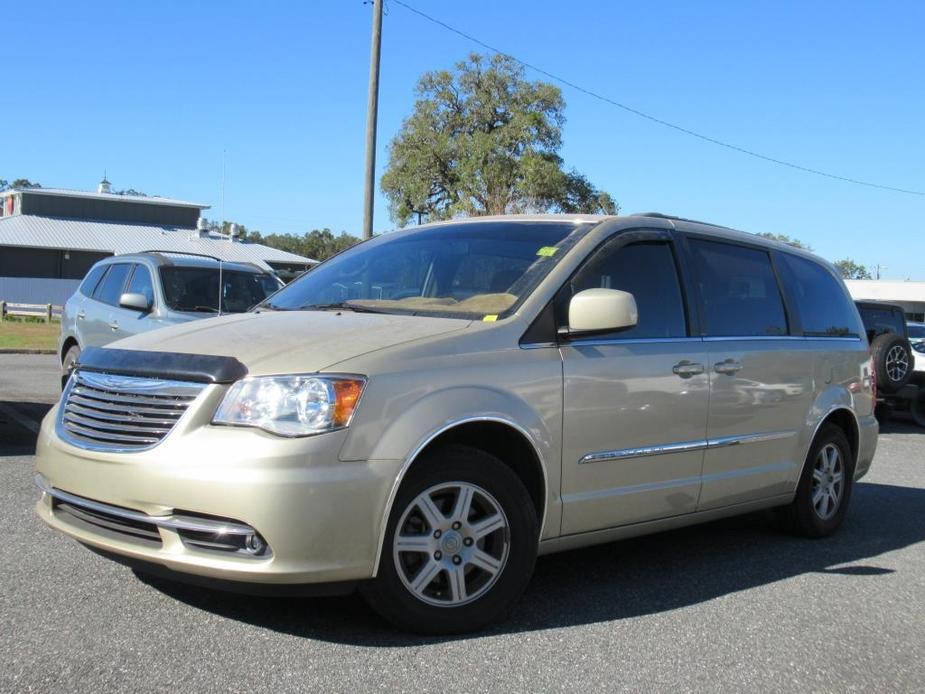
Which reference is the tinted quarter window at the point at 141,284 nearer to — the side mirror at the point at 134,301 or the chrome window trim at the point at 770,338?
the side mirror at the point at 134,301

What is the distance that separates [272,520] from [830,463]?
416 centimetres

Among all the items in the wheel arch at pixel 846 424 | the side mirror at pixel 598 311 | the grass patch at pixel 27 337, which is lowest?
the grass patch at pixel 27 337

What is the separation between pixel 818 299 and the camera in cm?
652

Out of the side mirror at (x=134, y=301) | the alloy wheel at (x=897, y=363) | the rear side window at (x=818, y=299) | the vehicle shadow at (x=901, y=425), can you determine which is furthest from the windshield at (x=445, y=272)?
the vehicle shadow at (x=901, y=425)

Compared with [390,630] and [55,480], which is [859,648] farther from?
[55,480]

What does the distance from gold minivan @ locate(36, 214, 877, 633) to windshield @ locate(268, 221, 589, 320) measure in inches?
0.6

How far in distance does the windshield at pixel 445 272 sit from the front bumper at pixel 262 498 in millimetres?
1128

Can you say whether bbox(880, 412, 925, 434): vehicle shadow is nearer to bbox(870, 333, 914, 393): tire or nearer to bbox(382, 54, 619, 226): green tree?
bbox(870, 333, 914, 393): tire

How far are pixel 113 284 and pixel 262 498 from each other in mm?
7935

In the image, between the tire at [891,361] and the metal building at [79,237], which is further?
the metal building at [79,237]

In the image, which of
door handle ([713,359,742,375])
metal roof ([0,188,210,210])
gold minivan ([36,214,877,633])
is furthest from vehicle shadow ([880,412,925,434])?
metal roof ([0,188,210,210])

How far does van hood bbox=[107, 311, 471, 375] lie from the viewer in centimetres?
384

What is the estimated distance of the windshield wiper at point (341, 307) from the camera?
187 inches

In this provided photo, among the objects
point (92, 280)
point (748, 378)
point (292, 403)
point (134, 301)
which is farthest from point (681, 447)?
point (92, 280)
